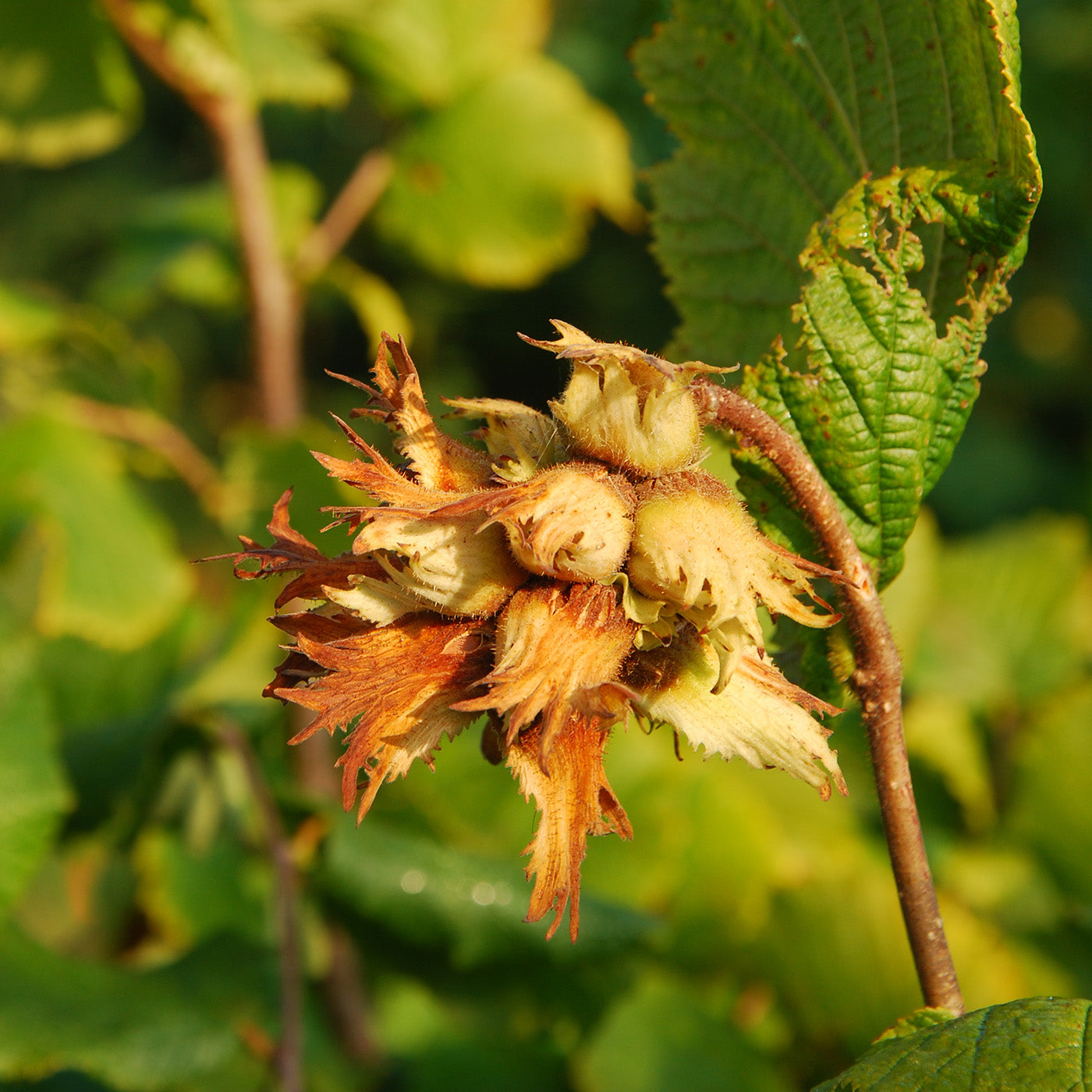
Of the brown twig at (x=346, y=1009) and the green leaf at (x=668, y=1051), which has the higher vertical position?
the green leaf at (x=668, y=1051)

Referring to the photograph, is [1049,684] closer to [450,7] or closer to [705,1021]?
[705,1021]

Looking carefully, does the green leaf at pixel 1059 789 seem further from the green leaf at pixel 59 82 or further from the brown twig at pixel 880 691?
the green leaf at pixel 59 82

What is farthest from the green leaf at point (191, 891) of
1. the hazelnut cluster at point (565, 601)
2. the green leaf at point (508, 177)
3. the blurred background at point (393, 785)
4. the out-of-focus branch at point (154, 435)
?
the green leaf at point (508, 177)

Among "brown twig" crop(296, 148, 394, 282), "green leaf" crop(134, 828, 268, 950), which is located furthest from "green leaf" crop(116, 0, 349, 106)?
"green leaf" crop(134, 828, 268, 950)

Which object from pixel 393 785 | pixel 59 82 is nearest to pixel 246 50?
pixel 59 82

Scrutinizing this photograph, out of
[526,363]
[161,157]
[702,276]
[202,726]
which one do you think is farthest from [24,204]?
[702,276]

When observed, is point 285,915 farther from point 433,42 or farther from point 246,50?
point 433,42

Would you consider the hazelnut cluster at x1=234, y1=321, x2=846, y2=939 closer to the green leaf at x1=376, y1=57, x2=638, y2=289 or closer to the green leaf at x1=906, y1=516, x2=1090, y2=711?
the green leaf at x1=376, y1=57, x2=638, y2=289
